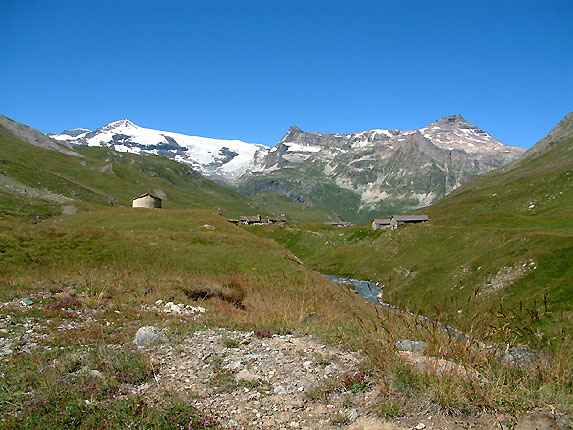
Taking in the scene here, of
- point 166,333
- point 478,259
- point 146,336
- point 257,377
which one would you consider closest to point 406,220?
point 478,259

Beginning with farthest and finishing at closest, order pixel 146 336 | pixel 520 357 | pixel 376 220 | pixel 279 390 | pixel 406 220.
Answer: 1. pixel 376 220
2. pixel 406 220
3. pixel 146 336
4. pixel 520 357
5. pixel 279 390

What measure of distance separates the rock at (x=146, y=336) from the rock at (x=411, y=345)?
6587mm

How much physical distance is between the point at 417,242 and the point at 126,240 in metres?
65.9

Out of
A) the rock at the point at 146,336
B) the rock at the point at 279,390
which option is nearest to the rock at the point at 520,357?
the rock at the point at 279,390

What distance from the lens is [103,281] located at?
1670 cm

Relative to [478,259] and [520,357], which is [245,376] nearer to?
[520,357]

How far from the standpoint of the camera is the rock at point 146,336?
992cm

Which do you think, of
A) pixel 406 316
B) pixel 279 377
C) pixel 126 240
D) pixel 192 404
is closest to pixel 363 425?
pixel 279 377

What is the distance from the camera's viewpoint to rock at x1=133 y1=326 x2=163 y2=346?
391 inches

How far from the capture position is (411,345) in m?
8.82

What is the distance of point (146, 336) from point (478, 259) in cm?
6242

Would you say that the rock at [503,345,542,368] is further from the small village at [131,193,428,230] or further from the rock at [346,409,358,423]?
the small village at [131,193,428,230]

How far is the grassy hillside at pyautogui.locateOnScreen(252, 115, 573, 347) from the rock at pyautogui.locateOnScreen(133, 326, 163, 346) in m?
7.24

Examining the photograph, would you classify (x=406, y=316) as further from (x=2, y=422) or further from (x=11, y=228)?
(x=11, y=228)
